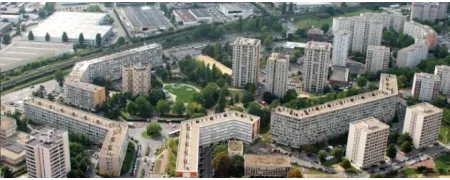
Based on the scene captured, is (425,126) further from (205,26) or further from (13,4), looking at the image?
(13,4)

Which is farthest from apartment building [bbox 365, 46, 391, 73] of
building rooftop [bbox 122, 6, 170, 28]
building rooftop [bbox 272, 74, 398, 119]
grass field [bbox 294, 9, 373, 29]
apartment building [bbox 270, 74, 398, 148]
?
building rooftop [bbox 122, 6, 170, 28]

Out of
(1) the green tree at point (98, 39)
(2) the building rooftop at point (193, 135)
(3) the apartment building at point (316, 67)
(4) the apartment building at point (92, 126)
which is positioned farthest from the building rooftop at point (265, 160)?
(1) the green tree at point (98, 39)

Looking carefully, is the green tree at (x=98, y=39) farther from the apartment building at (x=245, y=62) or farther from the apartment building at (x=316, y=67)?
the apartment building at (x=316, y=67)

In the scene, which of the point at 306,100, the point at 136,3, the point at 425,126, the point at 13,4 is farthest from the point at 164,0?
the point at 425,126

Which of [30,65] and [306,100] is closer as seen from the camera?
[306,100]

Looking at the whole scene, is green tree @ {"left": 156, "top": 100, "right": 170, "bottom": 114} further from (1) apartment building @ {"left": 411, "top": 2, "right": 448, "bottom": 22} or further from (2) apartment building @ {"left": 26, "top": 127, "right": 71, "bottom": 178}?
(1) apartment building @ {"left": 411, "top": 2, "right": 448, "bottom": 22}

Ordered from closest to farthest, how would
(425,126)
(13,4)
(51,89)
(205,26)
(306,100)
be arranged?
1. (425,126)
2. (306,100)
3. (51,89)
4. (205,26)
5. (13,4)
